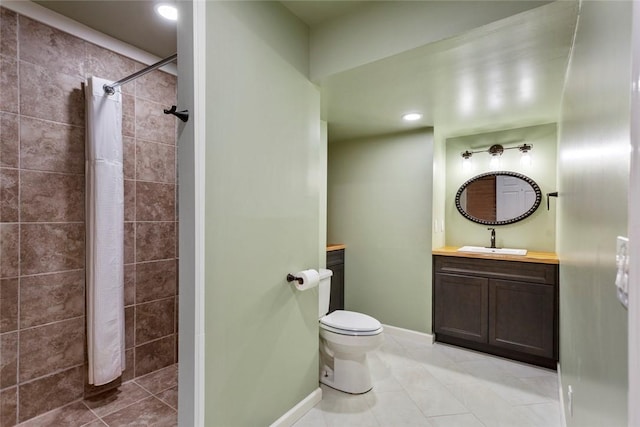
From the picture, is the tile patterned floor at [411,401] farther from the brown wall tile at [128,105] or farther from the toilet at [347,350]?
the brown wall tile at [128,105]

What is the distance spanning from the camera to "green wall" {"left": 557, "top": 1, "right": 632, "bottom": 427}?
608 mm

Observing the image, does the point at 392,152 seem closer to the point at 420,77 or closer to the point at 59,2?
the point at 420,77

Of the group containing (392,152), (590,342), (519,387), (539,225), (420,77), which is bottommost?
(519,387)

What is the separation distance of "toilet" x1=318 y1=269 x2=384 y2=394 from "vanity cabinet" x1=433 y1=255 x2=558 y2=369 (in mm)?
1085

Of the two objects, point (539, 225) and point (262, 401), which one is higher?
point (539, 225)

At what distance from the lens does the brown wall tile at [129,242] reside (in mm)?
2229

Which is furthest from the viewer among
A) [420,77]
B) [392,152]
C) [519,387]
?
[392,152]

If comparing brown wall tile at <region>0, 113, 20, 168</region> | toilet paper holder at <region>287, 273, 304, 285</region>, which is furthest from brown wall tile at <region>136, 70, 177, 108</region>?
toilet paper holder at <region>287, 273, 304, 285</region>

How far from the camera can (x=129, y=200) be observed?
2254mm

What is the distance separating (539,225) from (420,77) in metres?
2.06

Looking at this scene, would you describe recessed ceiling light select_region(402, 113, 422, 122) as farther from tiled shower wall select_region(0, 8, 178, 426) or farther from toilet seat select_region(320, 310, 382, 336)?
tiled shower wall select_region(0, 8, 178, 426)

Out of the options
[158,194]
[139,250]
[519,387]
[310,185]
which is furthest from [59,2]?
[519,387]

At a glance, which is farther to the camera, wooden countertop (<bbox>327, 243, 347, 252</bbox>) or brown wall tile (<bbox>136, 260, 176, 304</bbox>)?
wooden countertop (<bbox>327, 243, 347, 252</bbox>)

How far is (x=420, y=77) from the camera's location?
1995mm
